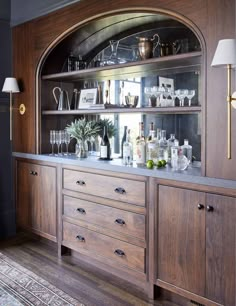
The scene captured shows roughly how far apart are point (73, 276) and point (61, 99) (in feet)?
5.88

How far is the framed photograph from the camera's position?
149 inches

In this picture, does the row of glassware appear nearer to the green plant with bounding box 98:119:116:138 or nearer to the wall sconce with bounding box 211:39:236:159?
the green plant with bounding box 98:119:116:138

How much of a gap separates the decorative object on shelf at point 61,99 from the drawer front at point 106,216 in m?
1.01

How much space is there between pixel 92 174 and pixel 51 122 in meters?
1.08

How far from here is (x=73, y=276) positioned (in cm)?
319

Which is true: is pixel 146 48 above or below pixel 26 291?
above

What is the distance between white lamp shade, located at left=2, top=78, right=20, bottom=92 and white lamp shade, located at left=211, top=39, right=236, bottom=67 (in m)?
2.42

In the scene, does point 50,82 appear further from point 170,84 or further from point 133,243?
point 133,243

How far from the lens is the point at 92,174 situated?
3221 mm

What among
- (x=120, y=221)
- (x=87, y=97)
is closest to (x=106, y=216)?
(x=120, y=221)

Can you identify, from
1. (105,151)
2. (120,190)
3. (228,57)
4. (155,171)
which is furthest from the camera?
(105,151)

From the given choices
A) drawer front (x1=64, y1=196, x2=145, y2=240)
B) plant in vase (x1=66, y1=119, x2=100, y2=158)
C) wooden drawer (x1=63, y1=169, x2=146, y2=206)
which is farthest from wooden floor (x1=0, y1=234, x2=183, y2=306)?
plant in vase (x1=66, y1=119, x2=100, y2=158)

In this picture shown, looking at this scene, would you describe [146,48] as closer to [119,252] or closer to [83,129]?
[83,129]

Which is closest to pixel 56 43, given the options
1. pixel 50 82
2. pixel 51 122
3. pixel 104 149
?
pixel 50 82
